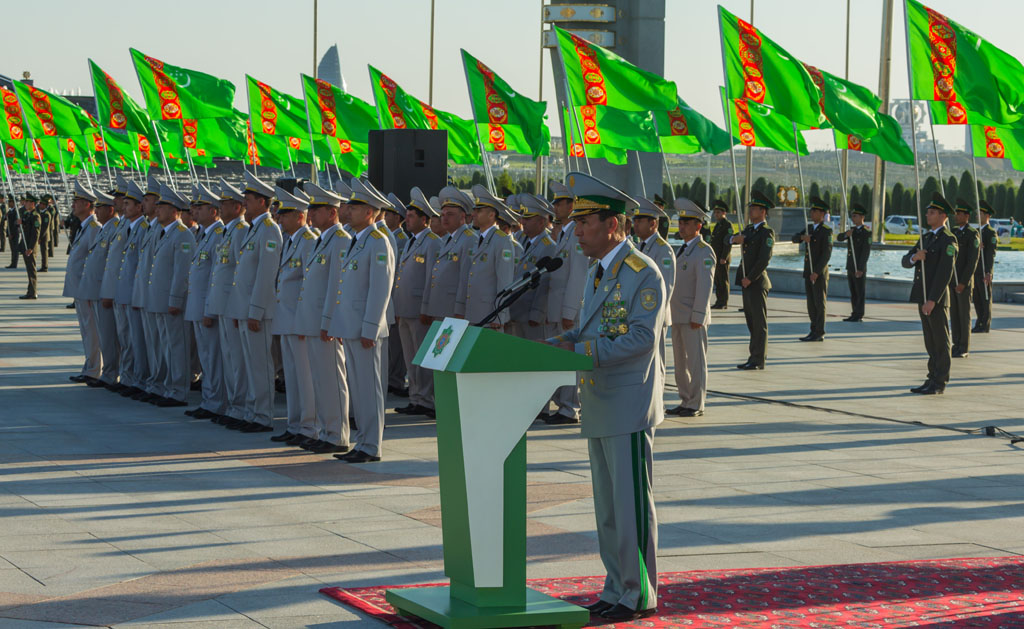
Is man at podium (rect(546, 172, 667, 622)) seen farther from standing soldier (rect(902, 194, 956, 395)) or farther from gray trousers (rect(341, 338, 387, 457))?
standing soldier (rect(902, 194, 956, 395))

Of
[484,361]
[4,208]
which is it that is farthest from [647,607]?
[4,208]

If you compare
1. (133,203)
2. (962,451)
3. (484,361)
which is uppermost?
(133,203)

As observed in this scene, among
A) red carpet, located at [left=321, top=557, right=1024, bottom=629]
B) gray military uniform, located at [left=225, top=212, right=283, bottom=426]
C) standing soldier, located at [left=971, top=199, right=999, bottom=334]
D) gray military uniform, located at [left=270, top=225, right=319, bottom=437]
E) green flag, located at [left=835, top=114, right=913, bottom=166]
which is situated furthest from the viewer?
standing soldier, located at [left=971, top=199, right=999, bottom=334]

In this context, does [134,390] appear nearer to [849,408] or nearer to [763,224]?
[849,408]

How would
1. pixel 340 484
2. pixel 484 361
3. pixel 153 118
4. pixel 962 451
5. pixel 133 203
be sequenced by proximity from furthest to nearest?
pixel 153 118, pixel 133 203, pixel 962 451, pixel 340 484, pixel 484 361

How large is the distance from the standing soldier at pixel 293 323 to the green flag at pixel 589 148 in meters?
6.09

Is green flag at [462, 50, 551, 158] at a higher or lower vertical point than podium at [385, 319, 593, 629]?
higher

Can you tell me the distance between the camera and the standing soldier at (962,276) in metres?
15.2

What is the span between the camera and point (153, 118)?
1994 cm

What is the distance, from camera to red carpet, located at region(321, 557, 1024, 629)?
17.2 feet

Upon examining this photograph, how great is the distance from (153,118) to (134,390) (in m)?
8.81

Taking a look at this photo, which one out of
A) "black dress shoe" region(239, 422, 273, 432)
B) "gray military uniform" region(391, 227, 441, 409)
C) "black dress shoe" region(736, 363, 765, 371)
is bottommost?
"black dress shoe" region(239, 422, 273, 432)

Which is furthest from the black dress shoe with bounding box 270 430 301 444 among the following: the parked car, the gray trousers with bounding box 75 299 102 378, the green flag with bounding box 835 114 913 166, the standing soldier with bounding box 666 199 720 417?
the parked car

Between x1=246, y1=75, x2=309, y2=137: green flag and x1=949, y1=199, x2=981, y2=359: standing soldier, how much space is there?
464 inches
